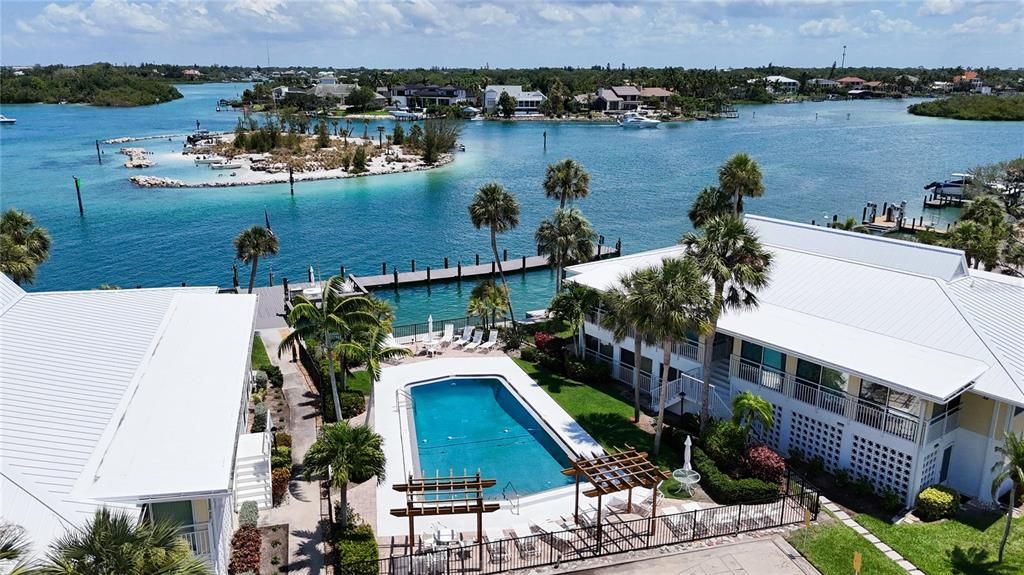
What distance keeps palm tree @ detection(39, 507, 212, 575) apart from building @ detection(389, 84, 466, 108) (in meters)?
178

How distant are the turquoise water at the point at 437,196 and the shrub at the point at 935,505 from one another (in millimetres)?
28415

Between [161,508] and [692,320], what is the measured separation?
1634 cm

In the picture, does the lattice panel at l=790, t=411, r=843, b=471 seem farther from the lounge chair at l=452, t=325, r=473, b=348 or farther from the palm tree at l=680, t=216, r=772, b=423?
the lounge chair at l=452, t=325, r=473, b=348

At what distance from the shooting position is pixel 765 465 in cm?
2253

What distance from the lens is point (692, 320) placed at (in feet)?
77.0

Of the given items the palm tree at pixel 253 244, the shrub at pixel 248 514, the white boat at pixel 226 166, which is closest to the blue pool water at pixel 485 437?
the shrub at pixel 248 514

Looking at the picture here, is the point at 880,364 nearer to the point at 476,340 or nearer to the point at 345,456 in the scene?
the point at 345,456

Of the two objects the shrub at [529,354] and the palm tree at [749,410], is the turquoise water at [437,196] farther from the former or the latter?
the palm tree at [749,410]

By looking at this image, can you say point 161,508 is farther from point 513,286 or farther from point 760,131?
point 760,131

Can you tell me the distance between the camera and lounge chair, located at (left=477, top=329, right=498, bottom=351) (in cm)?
3531

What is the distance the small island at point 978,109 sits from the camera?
6471 inches

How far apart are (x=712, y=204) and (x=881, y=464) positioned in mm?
22477

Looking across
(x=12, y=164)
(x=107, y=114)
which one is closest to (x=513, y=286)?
(x=12, y=164)

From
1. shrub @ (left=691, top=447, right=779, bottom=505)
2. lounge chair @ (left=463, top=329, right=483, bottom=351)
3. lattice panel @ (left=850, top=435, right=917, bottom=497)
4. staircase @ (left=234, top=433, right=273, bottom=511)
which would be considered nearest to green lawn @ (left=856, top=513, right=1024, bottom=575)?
lattice panel @ (left=850, top=435, right=917, bottom=497)
